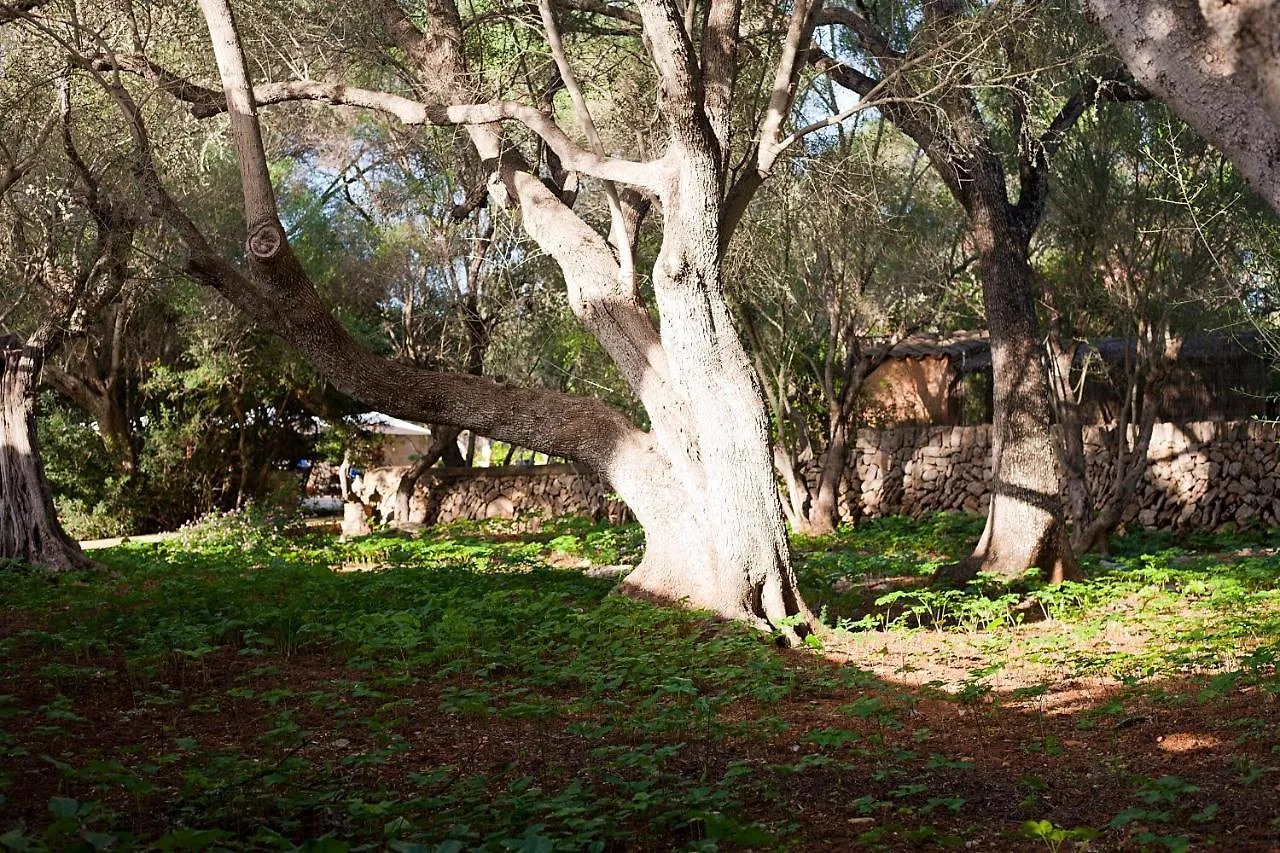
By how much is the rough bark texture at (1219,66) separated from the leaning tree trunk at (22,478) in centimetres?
1065

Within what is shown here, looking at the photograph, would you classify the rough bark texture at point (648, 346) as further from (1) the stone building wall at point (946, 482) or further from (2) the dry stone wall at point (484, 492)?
(2) the dry stone wall at point (484, 492)

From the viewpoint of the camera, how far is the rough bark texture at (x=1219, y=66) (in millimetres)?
3609

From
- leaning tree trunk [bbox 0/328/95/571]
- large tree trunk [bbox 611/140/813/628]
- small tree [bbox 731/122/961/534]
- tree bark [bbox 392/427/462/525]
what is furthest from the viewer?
tree bark [bbox 392/427/462/525]

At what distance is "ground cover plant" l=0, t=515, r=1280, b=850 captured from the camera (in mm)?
3719

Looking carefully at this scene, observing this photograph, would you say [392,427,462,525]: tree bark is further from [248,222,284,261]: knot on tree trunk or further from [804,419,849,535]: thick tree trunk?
[248,222,284,261]: knot on tree trunk

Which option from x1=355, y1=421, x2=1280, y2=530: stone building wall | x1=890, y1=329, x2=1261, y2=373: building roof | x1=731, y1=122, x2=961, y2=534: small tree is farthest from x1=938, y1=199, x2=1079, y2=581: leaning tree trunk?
x1=890, y1=329, x2=1261, y2=373: building roof

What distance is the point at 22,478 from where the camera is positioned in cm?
1145

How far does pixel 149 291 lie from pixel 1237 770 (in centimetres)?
1563

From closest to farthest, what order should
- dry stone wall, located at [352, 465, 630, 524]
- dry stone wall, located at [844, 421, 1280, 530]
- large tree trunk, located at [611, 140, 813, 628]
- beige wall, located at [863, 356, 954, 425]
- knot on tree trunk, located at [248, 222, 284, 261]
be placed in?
large tree trunk, located at [611, 140, 813, 628], knot on tree trunk, located at [248, 222, 284, 261], dry stone wall, located at [844, 421, 1280, 530], dry stone wall, located at [352, 465, 630, 524], beige wall, located at [863, 356, 954, 425]

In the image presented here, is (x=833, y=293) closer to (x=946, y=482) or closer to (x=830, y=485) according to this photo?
(x=830, y=485)

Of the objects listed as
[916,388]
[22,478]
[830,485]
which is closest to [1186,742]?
[22,478]

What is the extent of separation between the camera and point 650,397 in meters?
8.63

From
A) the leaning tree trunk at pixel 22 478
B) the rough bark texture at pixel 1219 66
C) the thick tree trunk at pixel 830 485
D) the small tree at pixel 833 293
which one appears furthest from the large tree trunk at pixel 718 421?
the thick tree trunk at pixel 830 485

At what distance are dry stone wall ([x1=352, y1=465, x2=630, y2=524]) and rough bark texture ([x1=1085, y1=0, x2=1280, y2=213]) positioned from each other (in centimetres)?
1573
